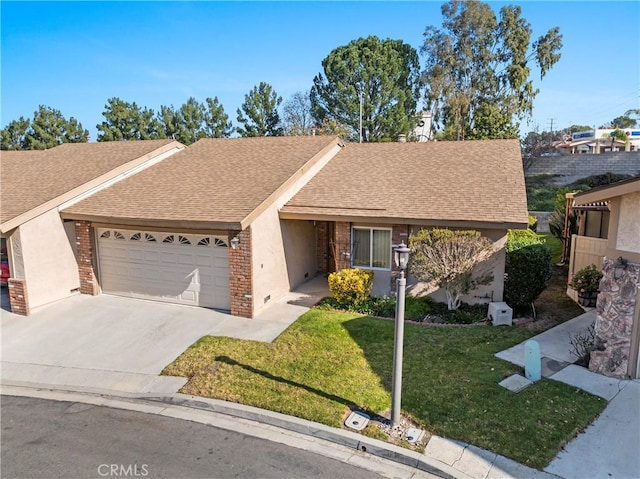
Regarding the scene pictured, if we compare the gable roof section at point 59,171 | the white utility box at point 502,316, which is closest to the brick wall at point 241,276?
the gable roof section at point 59,171

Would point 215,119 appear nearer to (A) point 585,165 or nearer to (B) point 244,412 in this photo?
(A) point 585,165

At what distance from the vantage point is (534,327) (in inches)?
395

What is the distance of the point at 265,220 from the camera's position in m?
11.4

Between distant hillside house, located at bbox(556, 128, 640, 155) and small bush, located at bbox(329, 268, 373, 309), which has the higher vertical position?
distant hillside house, located at bbox(556, 128, 640, 155)

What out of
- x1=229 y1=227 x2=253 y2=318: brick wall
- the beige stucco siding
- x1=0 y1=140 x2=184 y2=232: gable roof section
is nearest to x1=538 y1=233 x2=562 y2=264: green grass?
the beige stucco siding

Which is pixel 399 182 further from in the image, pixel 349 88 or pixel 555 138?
pixel 555 138

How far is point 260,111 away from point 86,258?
22.8 m

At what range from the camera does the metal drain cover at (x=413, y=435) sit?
5996 millimetres

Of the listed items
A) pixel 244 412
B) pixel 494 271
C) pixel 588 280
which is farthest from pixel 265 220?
pixel 588 280

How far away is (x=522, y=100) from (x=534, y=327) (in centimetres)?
3055

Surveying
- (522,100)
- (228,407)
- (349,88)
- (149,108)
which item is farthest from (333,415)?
(522,100)

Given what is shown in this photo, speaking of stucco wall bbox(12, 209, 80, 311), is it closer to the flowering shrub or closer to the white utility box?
the white utility box

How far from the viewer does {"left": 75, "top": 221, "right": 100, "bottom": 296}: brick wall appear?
12586 millimetres

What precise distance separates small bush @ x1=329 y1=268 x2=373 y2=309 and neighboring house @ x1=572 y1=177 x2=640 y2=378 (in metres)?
5.32
